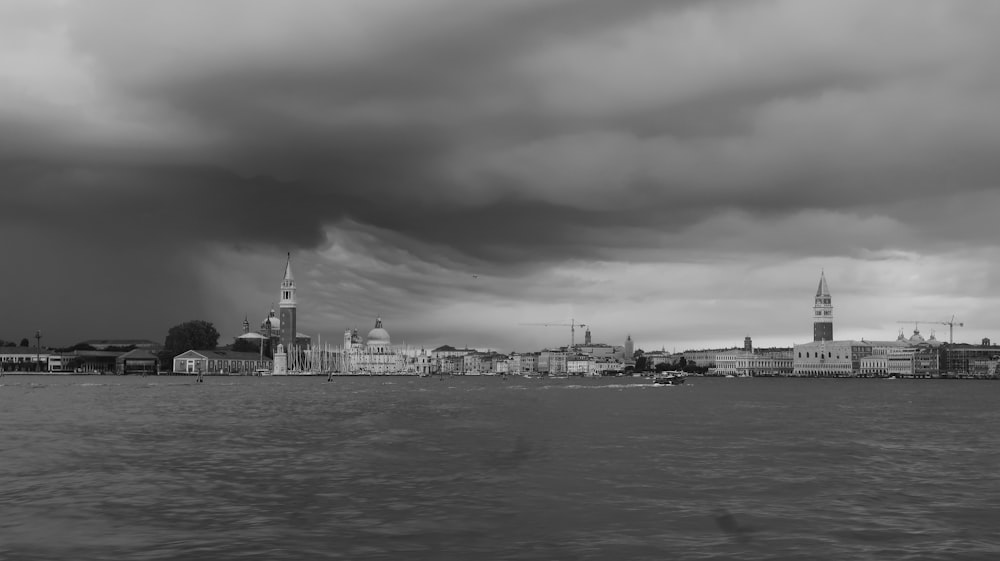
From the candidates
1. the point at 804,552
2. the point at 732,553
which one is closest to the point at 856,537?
the point at 804,552

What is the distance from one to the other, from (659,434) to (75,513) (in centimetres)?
2719

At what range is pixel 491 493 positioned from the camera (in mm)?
23500

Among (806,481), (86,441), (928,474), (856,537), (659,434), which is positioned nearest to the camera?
(856,537)

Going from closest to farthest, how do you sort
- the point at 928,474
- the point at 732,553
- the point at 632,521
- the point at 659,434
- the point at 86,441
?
the point at 732,553 < the point at 632,521 < the point at 928,474 < the point at 86,441 < the point at 659,434

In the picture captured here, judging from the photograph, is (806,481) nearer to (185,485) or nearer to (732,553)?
(732,553)

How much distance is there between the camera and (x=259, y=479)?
84.4ft

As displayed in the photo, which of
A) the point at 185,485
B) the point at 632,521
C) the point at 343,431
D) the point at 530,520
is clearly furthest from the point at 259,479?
the point at 343,431

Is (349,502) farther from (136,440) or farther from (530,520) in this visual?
(136,440)

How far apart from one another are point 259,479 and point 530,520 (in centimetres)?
923

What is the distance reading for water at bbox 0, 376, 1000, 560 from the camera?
17250 mm

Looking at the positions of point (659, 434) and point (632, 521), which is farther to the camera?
point (659, 434)

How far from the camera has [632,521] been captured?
19.6 metres

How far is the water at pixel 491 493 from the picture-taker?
56.6 feet

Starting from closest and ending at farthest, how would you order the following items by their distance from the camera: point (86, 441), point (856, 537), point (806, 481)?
point (856, 537) < point (806, 481) < point (86, 441)
